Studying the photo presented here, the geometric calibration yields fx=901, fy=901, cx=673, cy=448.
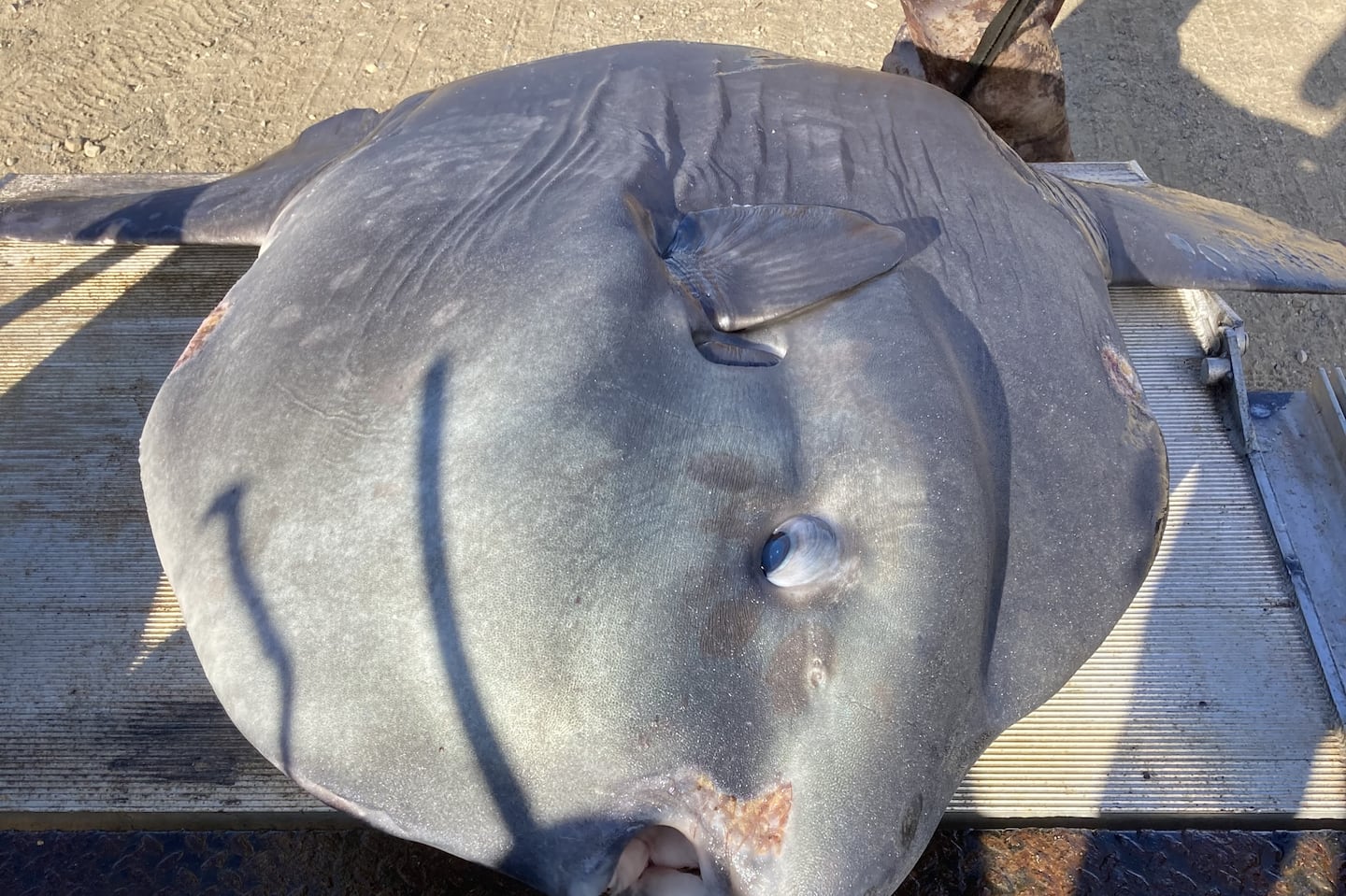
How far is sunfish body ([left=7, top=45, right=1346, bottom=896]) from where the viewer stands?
133cm

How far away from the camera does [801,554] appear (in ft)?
4.52

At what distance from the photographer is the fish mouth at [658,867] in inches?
54.5


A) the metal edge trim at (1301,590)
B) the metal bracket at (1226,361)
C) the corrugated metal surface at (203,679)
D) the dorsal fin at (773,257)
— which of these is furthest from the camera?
the metal bracket at (1226,361)

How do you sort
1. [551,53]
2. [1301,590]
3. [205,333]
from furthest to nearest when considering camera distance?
[551,53] < [1301,590] < [205,333]

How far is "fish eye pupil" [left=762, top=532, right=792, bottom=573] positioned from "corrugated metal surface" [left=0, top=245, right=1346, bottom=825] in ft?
3.16

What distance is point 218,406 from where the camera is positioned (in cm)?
170

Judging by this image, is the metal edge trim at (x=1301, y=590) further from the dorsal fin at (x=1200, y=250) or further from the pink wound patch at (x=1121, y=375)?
the pink wound patch at (x=1121, y=375)

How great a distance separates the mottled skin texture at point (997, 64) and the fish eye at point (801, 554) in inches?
95.3

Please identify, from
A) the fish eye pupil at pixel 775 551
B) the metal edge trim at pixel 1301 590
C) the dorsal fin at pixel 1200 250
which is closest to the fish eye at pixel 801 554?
the fish eye pupil at pixel 775 551

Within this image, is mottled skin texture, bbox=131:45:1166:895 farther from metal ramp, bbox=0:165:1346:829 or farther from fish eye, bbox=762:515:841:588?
metal ramp, bbox=0:165:1346:829

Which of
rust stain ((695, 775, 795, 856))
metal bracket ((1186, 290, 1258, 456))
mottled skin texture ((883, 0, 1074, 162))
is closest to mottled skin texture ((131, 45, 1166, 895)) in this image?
rust stain ((695, 775, 795, 856))

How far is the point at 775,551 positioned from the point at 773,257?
604 mm

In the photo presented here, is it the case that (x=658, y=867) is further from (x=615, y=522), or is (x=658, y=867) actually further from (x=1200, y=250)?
(x=1200, y=250)

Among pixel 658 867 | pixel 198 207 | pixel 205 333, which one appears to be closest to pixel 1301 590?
pixel 658 867
